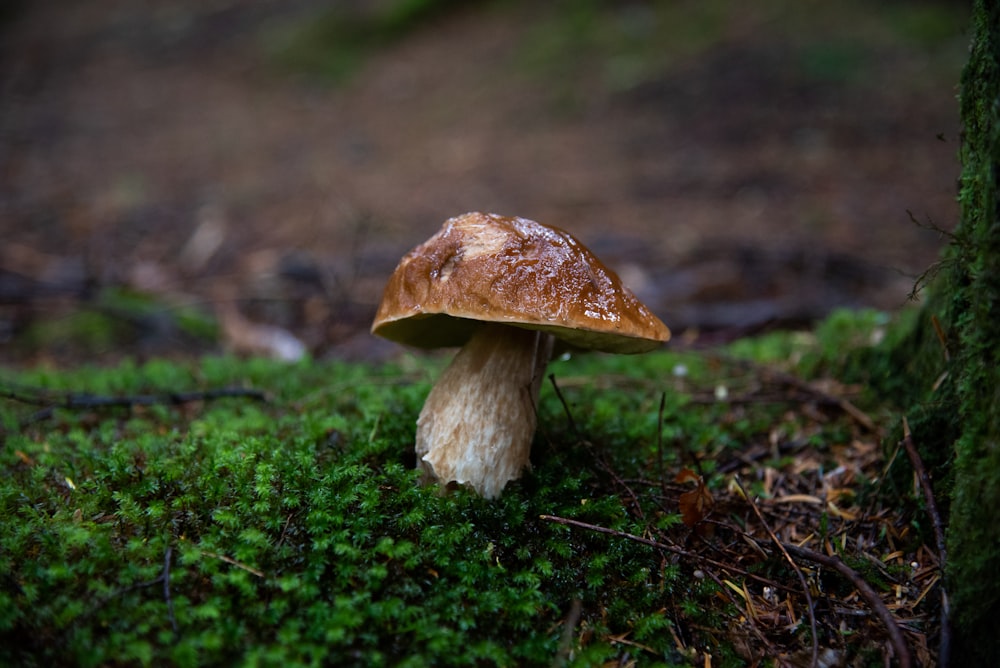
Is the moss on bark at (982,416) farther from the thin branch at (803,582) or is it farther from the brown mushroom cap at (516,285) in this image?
the brown mushroom cap at (516,285)

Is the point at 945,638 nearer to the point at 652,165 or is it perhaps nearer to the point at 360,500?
the point at 360,500

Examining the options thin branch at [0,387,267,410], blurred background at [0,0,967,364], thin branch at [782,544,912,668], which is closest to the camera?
thin branch at [782,544,912,668]

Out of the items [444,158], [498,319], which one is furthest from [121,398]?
[444,158]

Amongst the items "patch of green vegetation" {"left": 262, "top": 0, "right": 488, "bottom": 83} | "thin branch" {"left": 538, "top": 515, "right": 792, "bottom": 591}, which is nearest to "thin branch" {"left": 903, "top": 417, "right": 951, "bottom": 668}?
"thin branch" {"left": 538, "top": 515, "right": 792, "bottom": 591}

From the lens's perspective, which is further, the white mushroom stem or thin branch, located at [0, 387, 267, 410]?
thin branch, located at [0, 387, 267, 410]

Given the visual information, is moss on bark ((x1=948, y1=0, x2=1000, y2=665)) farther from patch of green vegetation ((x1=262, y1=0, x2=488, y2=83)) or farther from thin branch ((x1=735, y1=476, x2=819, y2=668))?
patch of green vegetation ((x1=262, y1=0, x2=488, y2=83))

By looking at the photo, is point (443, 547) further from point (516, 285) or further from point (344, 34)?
point (344, 34)

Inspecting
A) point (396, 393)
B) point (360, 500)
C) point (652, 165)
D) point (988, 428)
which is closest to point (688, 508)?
point (988, 428)
